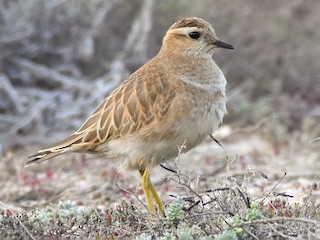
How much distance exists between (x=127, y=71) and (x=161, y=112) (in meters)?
3.91

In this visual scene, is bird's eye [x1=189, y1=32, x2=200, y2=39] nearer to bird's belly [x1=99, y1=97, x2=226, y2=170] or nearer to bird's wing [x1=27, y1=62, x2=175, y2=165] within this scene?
bird's wing [x1=27, y1=62, x2=175, y2=165]

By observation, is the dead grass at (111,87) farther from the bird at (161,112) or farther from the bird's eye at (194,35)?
the bird's eye at (194,35)

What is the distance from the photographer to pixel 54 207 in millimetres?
6070

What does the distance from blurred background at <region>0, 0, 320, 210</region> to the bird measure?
158 centimetres

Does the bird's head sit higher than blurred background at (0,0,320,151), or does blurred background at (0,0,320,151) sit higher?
the bird's head

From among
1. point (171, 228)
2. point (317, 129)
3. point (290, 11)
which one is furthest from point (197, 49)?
point (290, 11)

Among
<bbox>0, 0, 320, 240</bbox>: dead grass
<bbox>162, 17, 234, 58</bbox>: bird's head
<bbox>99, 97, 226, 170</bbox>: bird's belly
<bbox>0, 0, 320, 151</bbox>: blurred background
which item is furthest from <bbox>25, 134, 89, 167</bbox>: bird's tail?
<bbox>0, 0, 320, 151</bbox>: blurred background

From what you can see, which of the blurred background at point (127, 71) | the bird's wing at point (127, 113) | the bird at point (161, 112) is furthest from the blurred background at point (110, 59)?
the bird at point (161, 112)

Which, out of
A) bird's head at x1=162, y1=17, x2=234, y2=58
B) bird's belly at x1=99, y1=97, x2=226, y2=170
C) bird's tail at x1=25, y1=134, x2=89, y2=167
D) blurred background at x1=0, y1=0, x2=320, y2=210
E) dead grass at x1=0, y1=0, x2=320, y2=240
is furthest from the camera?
blurred background at x1=0, y1=0, x2=320, y2=210

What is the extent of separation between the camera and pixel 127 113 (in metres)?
6.39

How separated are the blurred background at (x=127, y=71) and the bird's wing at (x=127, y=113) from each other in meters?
1.42

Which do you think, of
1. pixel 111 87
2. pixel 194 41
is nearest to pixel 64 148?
pixel 194 41

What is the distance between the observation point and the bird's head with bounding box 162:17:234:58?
21.8 feet

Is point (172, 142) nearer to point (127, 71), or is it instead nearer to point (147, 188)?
point (147, 188)
